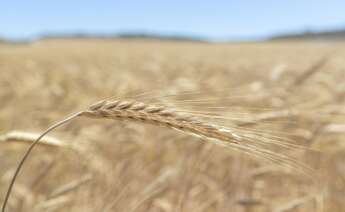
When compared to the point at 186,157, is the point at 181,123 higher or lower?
higher

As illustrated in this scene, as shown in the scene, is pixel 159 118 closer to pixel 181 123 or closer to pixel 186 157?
pixel 181 123

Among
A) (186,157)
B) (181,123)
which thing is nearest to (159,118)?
(181,123)

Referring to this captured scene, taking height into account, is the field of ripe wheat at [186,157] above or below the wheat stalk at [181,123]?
below

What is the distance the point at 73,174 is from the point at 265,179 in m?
0.75

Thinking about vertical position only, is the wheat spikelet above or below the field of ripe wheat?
above

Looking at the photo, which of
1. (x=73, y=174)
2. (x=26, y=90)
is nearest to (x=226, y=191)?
(x=73, y=174)

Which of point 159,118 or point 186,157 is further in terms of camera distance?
point 186,157

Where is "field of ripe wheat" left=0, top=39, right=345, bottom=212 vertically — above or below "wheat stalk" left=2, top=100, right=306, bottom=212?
below

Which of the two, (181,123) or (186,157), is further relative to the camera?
(186,157)

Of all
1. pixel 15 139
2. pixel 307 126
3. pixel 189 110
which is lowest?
pixel 307 126

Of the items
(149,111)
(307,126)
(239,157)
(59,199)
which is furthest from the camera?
(307,126)

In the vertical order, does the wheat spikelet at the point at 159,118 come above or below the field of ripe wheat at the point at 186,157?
above

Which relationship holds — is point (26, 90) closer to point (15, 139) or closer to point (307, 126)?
point (307, 126)

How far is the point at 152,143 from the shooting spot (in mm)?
1994
